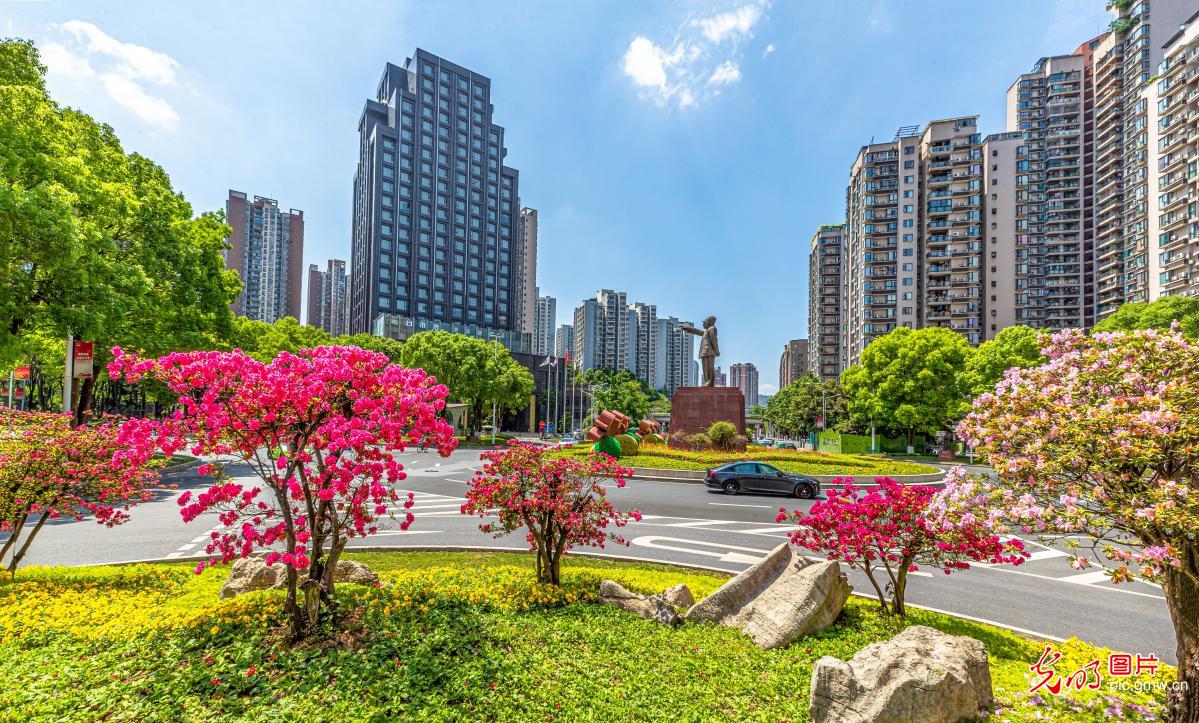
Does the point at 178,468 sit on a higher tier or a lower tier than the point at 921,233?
lower

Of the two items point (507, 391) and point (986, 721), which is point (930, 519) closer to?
point (986, 721)

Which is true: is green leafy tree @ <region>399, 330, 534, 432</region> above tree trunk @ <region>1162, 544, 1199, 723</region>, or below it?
above

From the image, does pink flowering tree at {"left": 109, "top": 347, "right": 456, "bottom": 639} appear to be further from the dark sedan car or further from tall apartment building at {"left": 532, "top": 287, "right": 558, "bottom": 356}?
tall apartment building at {"left": 532, "top": 287, "right": 558, "bottom": 356}

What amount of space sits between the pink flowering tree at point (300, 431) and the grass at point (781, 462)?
1791cm

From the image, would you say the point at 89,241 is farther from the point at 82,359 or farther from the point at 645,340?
the point at 645,340

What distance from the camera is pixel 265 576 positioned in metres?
7.19

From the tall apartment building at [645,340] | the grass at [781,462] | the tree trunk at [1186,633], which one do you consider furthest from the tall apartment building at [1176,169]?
the tall apartment building at [645,340]

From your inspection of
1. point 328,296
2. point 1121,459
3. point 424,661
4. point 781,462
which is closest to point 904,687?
point 1121,459

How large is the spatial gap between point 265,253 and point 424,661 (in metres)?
155

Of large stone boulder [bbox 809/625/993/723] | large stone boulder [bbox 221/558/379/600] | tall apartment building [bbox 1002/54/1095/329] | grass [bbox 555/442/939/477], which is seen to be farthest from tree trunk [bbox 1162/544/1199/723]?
tall apartment building [bbox 1002/54/1095/329]

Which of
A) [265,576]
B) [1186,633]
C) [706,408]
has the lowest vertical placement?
[265,576]

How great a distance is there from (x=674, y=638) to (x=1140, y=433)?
471cm

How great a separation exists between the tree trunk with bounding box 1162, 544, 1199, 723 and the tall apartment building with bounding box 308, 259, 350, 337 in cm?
12805

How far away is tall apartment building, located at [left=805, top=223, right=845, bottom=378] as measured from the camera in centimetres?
9356
